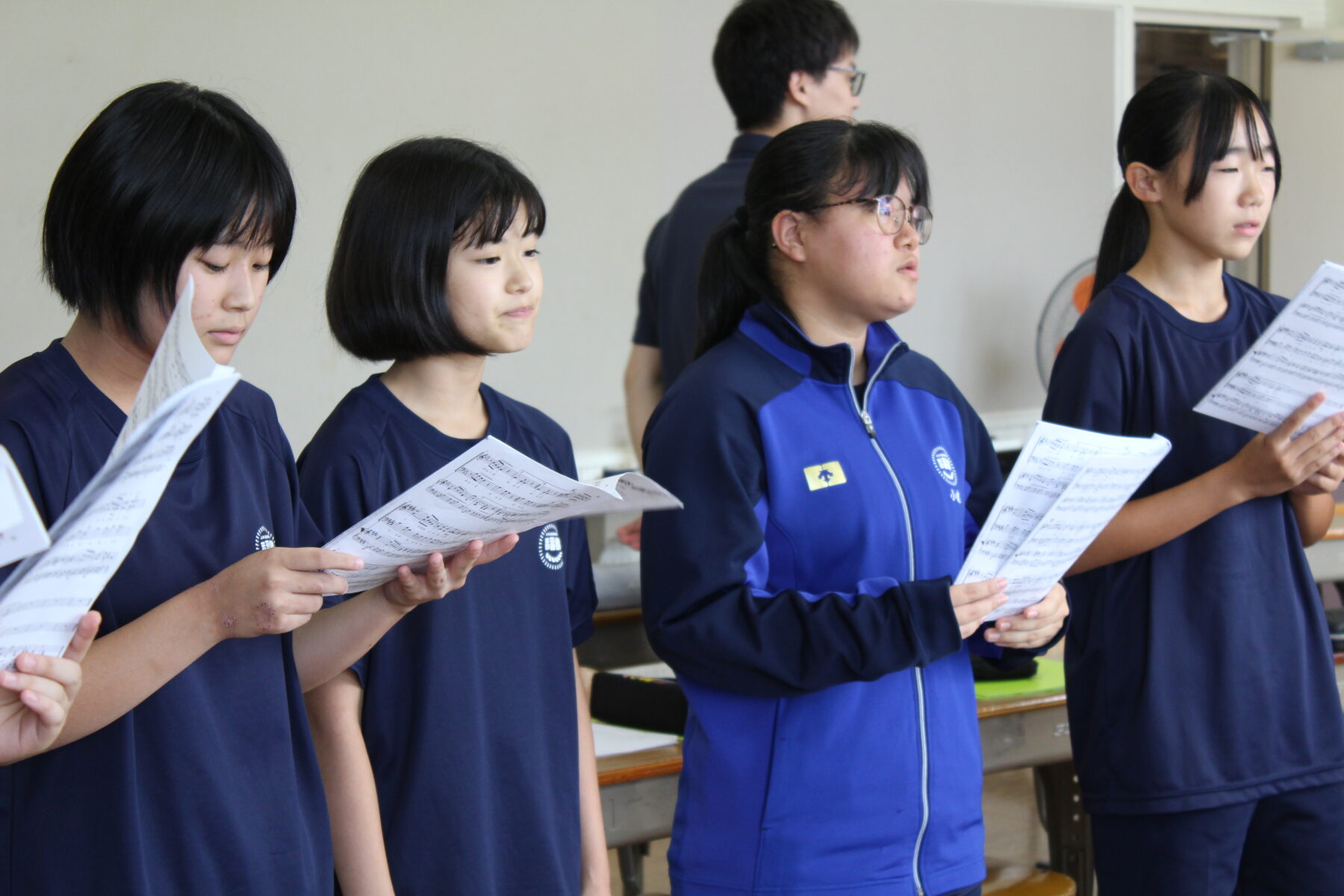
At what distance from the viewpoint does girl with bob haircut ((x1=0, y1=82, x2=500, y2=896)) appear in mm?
968

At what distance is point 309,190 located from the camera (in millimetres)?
3705

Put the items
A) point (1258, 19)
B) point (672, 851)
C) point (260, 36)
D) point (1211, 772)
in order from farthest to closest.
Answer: point (1258, 19), point (260, 36), point (1211, 772), point (672, 851)

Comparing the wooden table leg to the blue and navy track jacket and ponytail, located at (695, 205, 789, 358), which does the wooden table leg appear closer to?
the blue and navy track jacket

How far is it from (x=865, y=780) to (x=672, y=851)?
222 mm

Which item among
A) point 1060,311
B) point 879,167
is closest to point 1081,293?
point 1060,311

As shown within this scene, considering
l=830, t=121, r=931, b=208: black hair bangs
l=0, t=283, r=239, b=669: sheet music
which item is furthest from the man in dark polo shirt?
l=0, t=283, r=239, b=669: sheet music

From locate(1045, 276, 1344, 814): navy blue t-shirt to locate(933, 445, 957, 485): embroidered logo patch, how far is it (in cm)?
24

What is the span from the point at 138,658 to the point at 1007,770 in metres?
1.60

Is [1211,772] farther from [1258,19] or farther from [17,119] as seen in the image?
[1258,19]

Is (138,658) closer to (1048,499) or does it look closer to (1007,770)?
(1048,499)

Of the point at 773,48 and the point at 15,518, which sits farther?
the point at 773,48

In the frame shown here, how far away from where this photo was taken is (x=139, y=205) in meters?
1.02

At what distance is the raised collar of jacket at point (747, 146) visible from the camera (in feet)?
7.39

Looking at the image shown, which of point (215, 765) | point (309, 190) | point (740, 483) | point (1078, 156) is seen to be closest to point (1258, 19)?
point (1078, 156)
